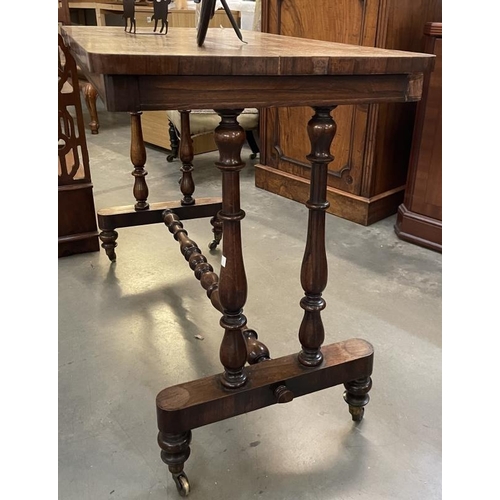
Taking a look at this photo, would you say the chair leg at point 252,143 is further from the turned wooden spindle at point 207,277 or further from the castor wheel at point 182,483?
the castor wheel at point 182,483

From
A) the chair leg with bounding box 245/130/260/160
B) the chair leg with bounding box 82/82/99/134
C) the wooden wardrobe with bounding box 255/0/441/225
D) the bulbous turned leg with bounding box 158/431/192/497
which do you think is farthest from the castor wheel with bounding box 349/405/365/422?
the chair leg with bounding box 82/82/99/134

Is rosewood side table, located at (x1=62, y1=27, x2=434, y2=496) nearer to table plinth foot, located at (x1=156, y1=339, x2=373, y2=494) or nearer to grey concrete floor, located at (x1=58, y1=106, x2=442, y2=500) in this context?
table plinth foot, located at (x1=156, y1=339, x2=373, y2=494)

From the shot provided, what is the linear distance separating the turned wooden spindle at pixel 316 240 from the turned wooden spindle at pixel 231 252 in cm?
17

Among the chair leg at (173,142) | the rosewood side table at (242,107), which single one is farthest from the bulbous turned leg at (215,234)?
the chair leg at (173,142)

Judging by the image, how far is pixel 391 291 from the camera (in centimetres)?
189

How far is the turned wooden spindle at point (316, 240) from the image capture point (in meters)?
1.03

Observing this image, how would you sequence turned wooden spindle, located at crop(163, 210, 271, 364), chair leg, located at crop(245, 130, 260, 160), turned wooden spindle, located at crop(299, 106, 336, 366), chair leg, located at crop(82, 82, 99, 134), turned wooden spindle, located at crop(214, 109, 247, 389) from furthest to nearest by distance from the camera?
chair leg, located at crop(82, 82, 99, 134) < chair leg, located at crop(245, 130, 260, 160) < turned wooden spindle, located at crop(163, 210, 271, 364) < turned wooden spindle, located at crop(299, 106, 336, 366) < turned wooden spindle, located at crop(214, 109, 247, 389)

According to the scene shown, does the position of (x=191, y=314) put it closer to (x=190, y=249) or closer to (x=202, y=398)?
(x=190, y=249)

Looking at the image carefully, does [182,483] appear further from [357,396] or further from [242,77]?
[242,77]

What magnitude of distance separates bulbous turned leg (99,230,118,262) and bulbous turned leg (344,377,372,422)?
3.85 feet

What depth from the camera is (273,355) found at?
1.51m

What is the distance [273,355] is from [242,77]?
2.97 ft

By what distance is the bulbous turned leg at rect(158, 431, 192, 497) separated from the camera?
106 cm

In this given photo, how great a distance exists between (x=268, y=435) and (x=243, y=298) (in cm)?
42
